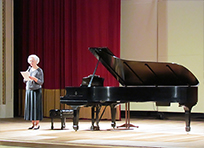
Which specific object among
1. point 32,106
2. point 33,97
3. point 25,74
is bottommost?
point 32,106

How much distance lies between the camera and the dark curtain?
784 centimetres

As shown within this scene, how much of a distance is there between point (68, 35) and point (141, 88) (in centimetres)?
359

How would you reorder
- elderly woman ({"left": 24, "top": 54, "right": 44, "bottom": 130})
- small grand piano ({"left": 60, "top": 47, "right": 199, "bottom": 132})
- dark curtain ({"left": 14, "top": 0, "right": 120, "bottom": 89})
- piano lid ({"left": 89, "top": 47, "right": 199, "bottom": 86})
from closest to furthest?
small grand piano ({"left": 60, "top": 47, "right": 199, "bottom": 132}), piano lid ({"left": 89, "top": 47, "right": 199, "bottom": 86}), elderly woman ({"left": 24, "top": 54, "right": 44, "bottom": 130}), dark curtain ({"left": 14, "top": 0, "right": 120, "bottom": 89})

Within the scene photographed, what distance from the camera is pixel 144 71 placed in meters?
5.30

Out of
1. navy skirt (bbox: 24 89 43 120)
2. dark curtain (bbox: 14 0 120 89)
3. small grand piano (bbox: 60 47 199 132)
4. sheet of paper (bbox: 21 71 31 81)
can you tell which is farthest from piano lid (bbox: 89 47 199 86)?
dark curtain (bbox: 14 0 120 89)

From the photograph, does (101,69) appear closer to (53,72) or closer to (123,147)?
(53,72)

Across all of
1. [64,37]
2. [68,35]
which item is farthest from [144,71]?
[64,37]

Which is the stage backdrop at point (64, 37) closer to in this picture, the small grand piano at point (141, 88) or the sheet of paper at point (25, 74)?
the small grand piano at point (141, 88)

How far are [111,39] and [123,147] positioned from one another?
424 centimetres

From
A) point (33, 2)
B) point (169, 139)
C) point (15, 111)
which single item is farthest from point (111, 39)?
point (169, 139)

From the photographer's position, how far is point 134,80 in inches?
219

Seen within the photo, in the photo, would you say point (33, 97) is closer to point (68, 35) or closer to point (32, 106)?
point (32, 106)

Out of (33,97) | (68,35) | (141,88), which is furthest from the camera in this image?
(68,35)

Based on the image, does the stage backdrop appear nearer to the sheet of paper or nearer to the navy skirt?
the navy skirt
